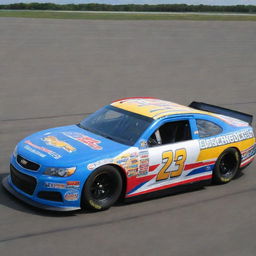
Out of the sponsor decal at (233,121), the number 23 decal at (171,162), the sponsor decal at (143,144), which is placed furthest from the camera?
the sponsor decal at (233,121)

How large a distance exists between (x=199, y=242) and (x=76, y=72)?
1121 cm

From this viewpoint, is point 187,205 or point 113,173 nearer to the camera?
point 113,173

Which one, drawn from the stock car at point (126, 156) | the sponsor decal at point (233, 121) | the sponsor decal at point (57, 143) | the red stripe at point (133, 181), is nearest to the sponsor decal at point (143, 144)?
the stock car at point (126, 156)

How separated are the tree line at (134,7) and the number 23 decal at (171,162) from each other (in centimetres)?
3602

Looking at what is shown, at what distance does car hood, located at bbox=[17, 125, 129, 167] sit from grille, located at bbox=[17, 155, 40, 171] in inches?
2.1

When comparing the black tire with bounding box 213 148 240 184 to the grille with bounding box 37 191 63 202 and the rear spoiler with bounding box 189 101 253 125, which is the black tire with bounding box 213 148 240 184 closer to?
the rear spoiler with bounding box 189 101 253 125

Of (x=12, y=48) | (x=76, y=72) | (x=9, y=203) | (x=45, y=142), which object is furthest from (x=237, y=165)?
(x=12, y=48)

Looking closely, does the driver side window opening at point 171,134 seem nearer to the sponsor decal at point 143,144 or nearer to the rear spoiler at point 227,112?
the sponsor decal at point 143,144

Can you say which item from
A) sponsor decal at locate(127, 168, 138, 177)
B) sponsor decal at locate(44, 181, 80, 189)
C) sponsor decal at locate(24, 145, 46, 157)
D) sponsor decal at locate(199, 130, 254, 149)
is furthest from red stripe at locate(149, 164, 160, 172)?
sponsor decal at locate(24, 145, 46, 157)

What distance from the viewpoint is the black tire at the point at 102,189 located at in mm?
6883

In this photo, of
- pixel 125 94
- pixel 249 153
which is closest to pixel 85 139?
pixel 249 153

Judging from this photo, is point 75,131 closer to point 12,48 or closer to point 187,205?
point 187,205

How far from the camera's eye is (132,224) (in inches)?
265

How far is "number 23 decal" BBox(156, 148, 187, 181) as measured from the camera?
7.68 m
